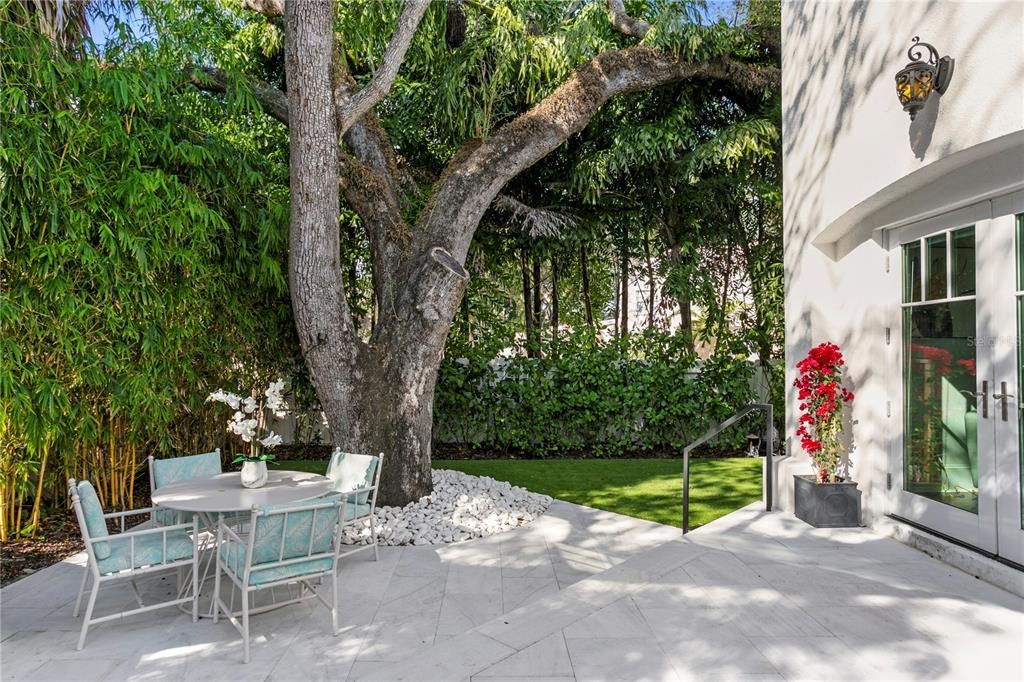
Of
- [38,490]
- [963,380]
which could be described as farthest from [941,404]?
[38,490]

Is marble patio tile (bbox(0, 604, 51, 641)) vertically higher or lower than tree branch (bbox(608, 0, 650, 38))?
lower

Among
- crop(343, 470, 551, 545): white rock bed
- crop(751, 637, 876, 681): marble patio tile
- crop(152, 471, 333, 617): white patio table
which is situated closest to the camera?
crop(751, 637, 876, 681): marble patio tile

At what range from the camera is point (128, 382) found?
4.38 meters

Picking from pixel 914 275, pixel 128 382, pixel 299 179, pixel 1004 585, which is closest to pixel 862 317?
pixel 914 275

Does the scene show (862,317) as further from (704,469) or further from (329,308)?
(329,308)

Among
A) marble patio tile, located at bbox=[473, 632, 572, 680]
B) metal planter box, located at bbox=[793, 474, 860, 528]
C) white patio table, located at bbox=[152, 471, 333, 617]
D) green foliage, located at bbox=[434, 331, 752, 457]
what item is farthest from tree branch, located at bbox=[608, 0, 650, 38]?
marble patio tile, located at bbox=[473, 632, 572, 680]

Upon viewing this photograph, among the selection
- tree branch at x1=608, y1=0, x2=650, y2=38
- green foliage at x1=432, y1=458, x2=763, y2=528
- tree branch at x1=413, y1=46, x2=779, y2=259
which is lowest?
green foliage at x1=432, y1=458, x2=763, y2=528

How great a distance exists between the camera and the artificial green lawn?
5523 mm

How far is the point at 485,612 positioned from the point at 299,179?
3.28 metres

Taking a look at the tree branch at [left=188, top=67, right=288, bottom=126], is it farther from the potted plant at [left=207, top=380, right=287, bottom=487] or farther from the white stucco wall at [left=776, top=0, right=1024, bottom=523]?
the white stucco wall at [left=776, top=0, right=1024, bottom=523]

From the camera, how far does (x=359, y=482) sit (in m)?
4.27

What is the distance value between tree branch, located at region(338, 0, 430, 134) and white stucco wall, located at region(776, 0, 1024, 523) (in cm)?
303

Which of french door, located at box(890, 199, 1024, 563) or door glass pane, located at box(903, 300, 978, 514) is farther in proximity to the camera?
door glass pane, located at box(903, 300, 978, 514)

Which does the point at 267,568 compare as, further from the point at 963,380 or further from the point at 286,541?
the point at 963,380
